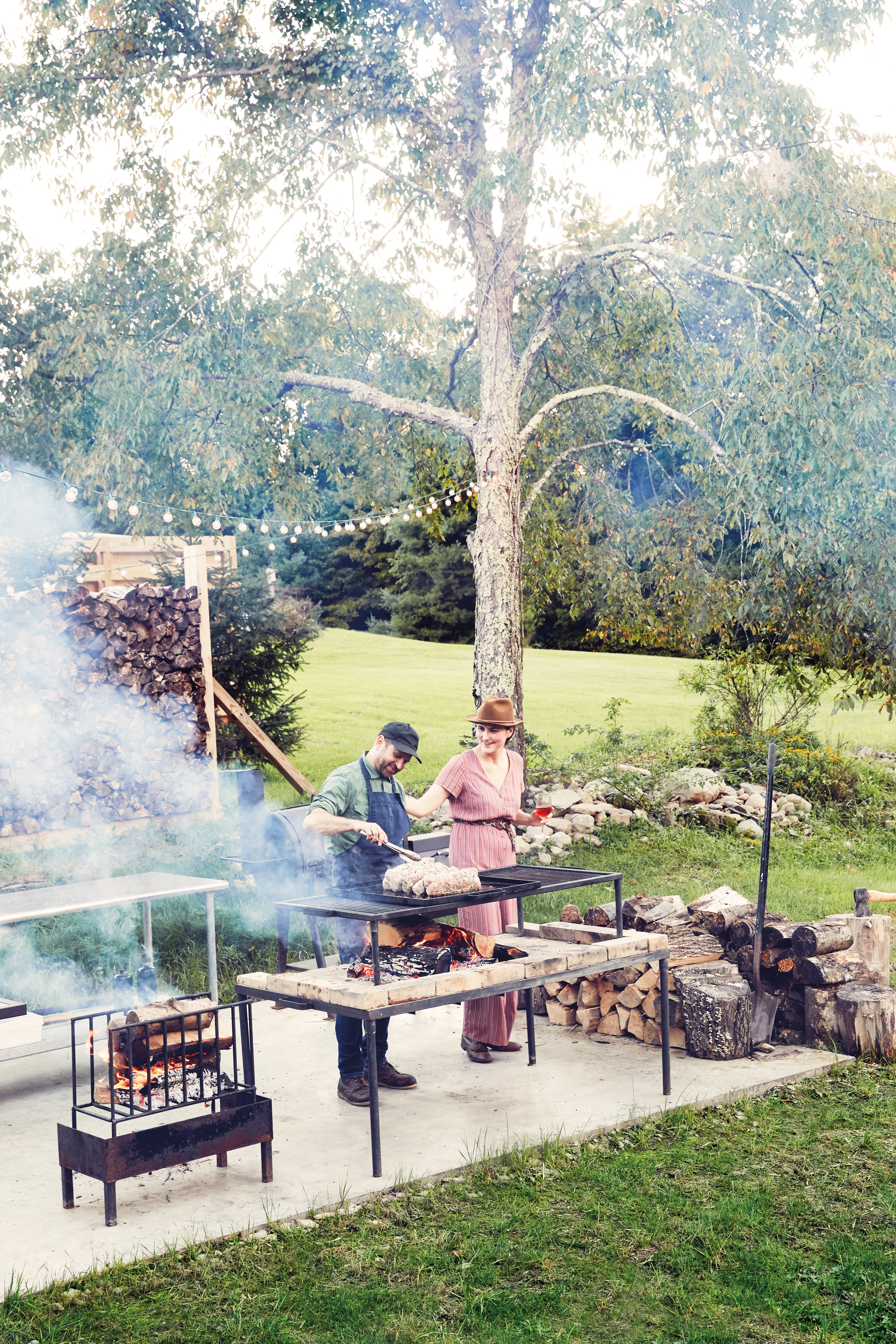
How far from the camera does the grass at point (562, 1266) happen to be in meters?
3.32

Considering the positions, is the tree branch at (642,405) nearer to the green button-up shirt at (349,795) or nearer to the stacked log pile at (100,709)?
the stacked log pile at (100,709)

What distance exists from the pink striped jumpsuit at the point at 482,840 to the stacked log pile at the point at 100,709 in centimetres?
497

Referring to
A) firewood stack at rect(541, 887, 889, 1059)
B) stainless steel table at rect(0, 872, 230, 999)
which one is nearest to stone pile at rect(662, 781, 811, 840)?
firewood stack at rect(541, 887, 889, 1059)

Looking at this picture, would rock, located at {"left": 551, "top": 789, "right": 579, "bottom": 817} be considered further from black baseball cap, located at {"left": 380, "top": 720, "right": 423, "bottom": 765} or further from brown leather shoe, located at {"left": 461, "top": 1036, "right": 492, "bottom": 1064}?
black baseball cap, located at {"left": 380, "top": 720, "right": 423, "bottom": 765}

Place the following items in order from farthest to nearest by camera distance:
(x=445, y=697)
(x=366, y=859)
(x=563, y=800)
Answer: (x=445, y=697) < (x=563, y=800) < (x=366, y=859)

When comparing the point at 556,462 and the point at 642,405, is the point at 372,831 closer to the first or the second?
the point at 556,462

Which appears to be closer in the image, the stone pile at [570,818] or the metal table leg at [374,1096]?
the metal table leg at [374,1096]

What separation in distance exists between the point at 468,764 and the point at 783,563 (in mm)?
5967

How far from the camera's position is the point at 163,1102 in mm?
4297

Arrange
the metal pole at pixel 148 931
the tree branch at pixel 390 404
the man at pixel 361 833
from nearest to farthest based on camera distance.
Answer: the man at pixel 361 833 → the metal pole at pixel 148 931 → the tree branch at pixel 390 404

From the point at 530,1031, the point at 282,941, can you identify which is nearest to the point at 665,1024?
the point at 530,1031

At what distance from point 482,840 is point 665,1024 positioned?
1.09 metres

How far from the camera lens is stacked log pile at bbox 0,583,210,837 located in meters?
9.55

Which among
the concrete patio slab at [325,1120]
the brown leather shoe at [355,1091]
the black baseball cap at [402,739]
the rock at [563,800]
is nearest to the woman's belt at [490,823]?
the black baseball cap at [402,739]
